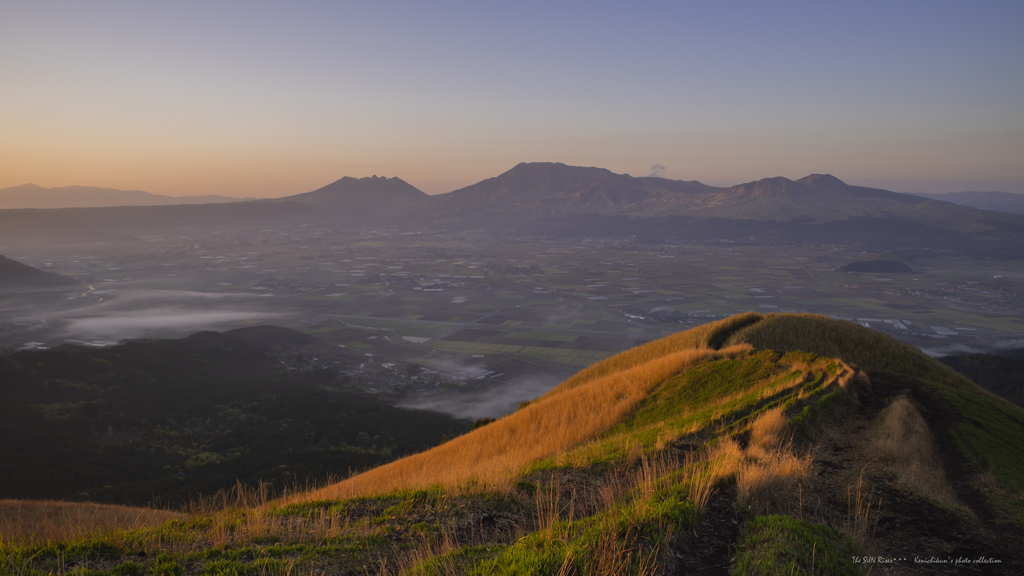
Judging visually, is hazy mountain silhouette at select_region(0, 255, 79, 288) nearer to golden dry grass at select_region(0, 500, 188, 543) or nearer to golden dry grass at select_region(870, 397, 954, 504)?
golden dry grass at select_region(0, 500, 188, 543)

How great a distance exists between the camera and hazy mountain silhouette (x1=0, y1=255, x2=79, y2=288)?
5728 inches

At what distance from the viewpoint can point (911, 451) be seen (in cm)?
723

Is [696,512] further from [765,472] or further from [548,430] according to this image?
[548,430]

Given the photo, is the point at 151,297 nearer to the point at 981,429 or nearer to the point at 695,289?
the point at 695,289

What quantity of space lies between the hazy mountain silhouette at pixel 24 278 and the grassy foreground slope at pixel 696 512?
205m

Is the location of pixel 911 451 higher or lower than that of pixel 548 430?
higher

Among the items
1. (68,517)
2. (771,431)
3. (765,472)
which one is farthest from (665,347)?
(68,517)

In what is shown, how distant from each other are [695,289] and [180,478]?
14205 cm

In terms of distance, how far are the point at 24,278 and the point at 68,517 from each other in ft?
681

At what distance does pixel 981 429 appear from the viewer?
29.5 feet

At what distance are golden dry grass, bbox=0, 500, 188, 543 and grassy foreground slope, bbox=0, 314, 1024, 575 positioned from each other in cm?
80

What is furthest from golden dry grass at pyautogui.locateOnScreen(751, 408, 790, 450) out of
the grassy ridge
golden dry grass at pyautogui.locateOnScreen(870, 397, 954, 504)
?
the grassy ridge

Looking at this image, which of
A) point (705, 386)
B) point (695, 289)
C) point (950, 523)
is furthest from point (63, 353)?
point (695, 289)

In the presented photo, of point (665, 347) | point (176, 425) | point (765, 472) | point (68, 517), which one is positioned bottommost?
point (176, 425)
